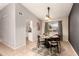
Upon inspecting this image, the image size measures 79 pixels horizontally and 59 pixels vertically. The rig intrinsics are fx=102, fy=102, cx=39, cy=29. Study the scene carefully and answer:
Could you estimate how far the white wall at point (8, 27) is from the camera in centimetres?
171

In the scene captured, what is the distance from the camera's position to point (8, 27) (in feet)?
5.77

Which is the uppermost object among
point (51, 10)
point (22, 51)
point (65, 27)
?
point (51, 10)

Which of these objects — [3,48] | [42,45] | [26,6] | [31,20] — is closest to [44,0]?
[26,6]

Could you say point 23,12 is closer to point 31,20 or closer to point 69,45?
point 31,20

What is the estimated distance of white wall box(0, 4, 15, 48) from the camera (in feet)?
5.60

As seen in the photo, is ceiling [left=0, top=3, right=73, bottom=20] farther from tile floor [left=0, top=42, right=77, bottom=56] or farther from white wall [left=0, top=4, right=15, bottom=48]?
tile floor [left=0, top=42, right=77, bottom=56]

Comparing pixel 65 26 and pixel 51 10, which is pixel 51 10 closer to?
pixel 51 10

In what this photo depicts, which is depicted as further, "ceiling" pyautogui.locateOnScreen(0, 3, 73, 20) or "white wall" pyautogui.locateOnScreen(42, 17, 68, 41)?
"white wall" pyautogui.locateOnScreen(42, 17, 68, 41)

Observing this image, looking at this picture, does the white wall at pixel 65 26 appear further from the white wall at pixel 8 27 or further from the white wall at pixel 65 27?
the white wall at pixel 8 27

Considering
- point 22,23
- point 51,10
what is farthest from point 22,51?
point 51,10

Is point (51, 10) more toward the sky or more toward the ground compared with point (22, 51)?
more toward the sky

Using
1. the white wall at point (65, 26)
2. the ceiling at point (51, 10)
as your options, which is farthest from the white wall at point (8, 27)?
the white wall at point (65, 26)

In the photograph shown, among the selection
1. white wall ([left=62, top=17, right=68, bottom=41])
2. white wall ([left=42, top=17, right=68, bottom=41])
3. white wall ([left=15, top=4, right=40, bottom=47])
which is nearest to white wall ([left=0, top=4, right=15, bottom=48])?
white wall ([left=15, top=4, right=40, bottom=47])

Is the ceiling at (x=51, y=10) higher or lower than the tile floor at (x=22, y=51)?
higher
